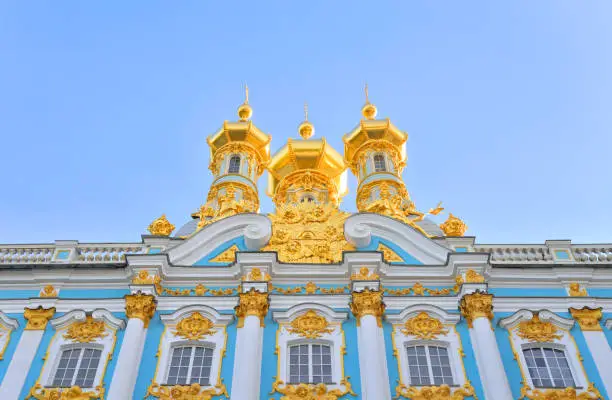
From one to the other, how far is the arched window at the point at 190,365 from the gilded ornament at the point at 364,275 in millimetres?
3858

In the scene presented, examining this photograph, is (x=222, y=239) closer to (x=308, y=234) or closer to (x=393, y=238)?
(x=308, y=234)

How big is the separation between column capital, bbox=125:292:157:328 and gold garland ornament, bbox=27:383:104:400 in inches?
76.0

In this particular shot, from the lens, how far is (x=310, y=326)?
53.3ft

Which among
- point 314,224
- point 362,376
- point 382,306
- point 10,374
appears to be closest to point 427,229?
point 314,224

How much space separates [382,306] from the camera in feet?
53.6

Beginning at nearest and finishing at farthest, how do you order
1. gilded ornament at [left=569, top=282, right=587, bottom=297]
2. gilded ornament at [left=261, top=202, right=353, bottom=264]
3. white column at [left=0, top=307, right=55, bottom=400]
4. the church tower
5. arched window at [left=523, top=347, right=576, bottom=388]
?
white column at [left=0, top=307, right=55, bottom=400] < arched window at [left=523, top=347, right=576, bottom=388] < gilded ornament at [left=569, top=282, right=587, bottom=297] < gilded ornament at [left=261, top=202, right=353, bottom=264] < the church tower

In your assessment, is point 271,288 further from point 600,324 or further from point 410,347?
point 600,324

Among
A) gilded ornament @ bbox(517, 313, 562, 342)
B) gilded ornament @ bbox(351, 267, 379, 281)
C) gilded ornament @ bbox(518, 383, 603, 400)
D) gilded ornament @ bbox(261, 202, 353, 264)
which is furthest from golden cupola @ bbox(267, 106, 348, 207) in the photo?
gilded ornament @ bbox(518, 383, 603, 400)

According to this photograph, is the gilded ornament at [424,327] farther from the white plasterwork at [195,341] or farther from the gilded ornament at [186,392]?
the gilded ornament at [186,392]

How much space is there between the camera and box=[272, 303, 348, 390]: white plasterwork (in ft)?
50.0

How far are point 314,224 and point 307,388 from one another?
547 cm

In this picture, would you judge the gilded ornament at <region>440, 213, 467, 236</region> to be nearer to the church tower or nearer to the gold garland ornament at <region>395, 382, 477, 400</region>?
the gold garland ornament at <region>395, 382, 477, 400</region>

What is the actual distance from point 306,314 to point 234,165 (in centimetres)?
1275

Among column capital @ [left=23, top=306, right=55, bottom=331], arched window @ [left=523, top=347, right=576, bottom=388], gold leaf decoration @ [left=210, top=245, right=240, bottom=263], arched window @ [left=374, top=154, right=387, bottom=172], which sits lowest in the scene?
arched window @ [left=523, top=347, right=576, bottom=388]
